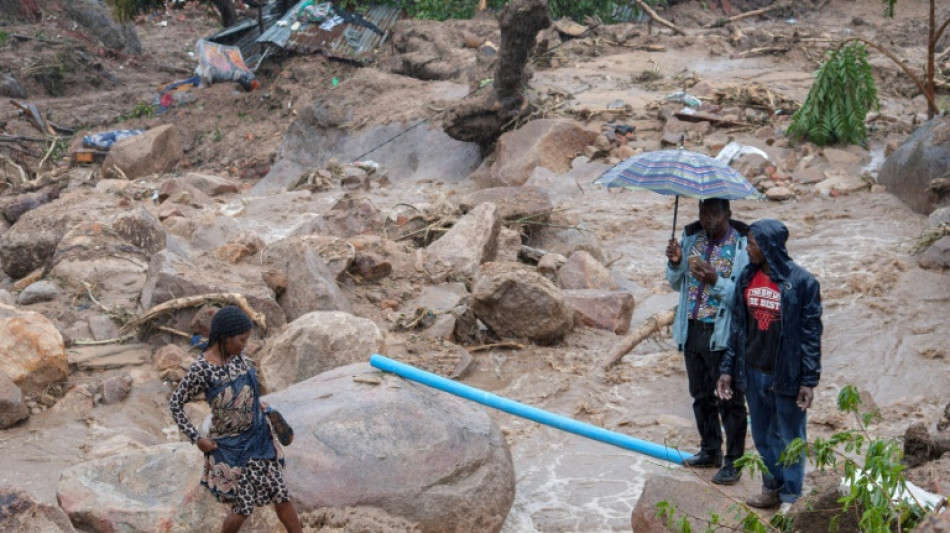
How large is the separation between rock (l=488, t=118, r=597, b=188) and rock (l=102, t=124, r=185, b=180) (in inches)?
235

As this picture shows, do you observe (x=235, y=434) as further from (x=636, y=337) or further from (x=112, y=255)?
(x=112, y=255)

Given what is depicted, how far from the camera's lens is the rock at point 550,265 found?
8883 mm

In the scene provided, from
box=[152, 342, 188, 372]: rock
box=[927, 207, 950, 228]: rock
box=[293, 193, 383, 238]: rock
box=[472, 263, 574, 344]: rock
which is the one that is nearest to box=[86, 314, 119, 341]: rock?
box=[152, 342, 188, 372]: rock

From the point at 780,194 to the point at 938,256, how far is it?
9.18 feet

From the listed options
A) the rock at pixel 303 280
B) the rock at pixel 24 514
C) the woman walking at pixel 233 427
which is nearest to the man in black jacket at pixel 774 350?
the woman walking at pixel 233 427

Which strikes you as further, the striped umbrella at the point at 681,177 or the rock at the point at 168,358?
the rock at the point at 168,358

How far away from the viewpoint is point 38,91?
20375mm

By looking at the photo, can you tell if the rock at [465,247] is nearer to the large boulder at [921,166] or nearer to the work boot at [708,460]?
the work boot at [708,460]

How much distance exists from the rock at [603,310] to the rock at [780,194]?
3.68 m

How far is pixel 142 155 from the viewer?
50.4ft

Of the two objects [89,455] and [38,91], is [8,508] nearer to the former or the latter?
[89,455]

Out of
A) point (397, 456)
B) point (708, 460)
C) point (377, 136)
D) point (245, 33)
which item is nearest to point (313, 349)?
point (397, 456)

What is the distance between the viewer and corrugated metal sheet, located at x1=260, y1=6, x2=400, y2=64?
60.2 ft

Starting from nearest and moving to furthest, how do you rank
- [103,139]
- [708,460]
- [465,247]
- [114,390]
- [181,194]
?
[708,460] → [114,390] → [465,247] → [181,194] → [103,139]
